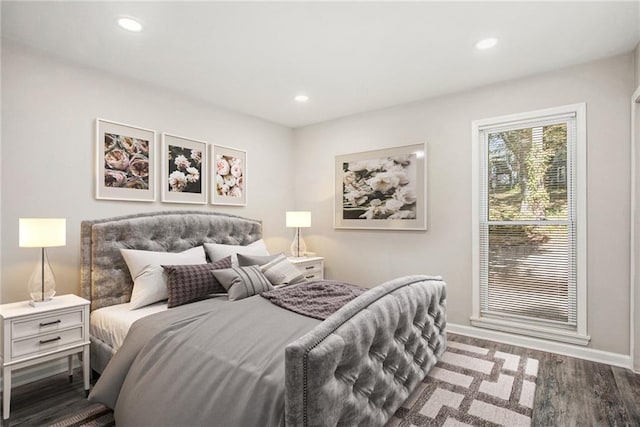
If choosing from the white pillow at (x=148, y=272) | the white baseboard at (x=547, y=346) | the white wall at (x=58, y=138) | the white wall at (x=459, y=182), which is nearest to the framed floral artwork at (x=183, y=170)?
the white wall at (x=58, y=138)

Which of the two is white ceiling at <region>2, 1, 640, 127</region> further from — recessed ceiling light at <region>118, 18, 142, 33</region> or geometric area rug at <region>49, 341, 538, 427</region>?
geometric area rug at <region>49, 341, 538, 427</region>

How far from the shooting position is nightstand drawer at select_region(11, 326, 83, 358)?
210 centimetres

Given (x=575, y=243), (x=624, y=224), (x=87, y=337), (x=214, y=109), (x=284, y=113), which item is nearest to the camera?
(x=87, y=337)

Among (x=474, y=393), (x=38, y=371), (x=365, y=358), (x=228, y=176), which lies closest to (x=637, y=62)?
(x=474, y=393)

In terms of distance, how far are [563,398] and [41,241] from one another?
12.0 ft

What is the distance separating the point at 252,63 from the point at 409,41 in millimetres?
1297

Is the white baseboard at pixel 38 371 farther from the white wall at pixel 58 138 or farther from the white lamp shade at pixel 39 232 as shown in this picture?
the white lamp shade at pixel 39 232

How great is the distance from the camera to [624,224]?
8.99ft

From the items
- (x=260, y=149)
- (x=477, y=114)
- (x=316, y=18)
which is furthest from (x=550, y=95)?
(x=260, y=149)

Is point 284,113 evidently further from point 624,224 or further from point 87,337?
point 624,224

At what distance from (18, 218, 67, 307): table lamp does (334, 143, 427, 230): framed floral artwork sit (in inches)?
117

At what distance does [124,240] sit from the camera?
2900 millimetres

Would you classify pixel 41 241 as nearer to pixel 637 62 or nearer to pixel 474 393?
pixel 474 393

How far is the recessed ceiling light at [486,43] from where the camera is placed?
251 cm
